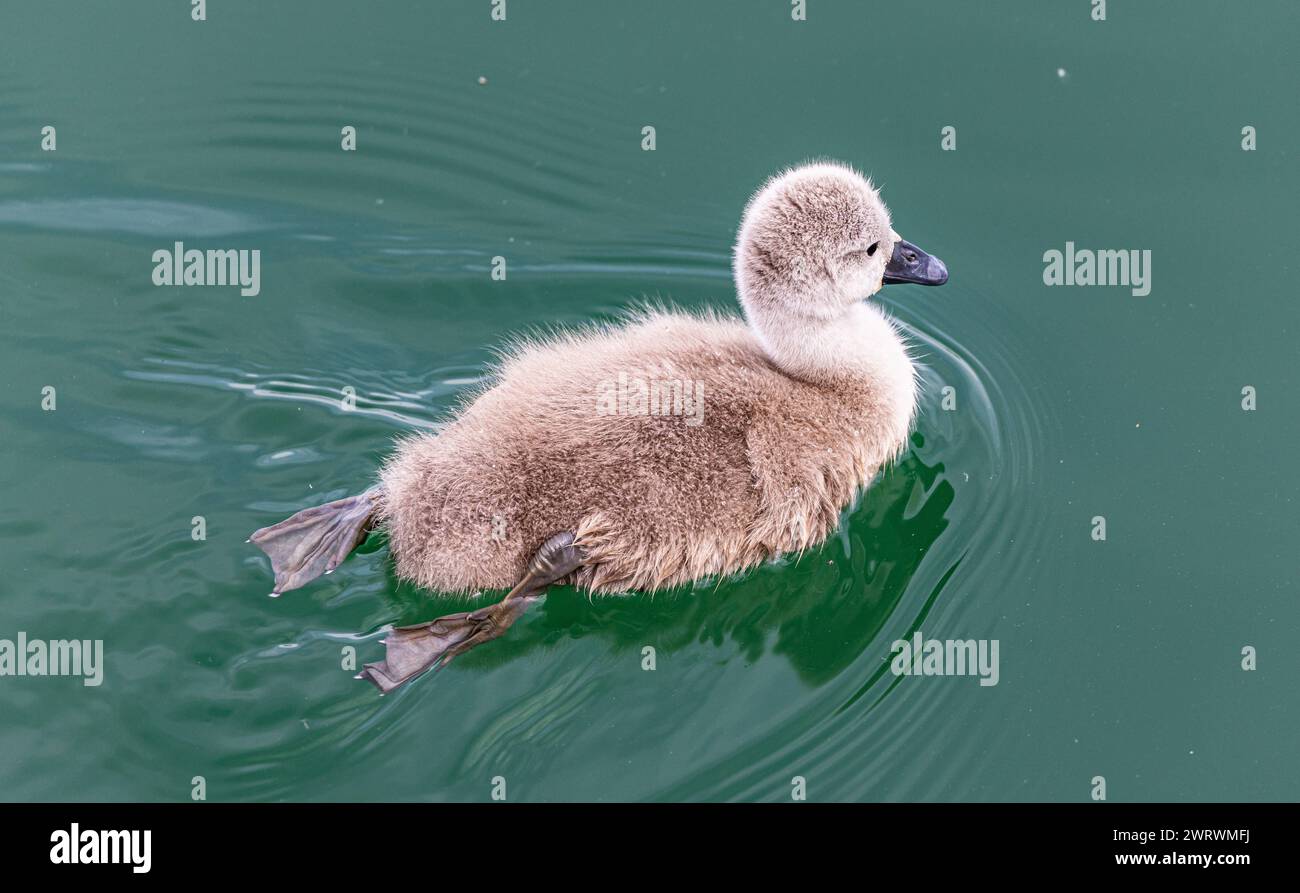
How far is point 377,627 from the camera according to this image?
16.6ft

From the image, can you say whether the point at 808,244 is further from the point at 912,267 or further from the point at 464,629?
the point at 464,629

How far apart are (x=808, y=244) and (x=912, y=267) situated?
0.56 meters

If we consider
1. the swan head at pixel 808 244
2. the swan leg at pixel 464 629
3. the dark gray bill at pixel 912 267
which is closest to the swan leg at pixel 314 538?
the swan leg at pixel 464 629

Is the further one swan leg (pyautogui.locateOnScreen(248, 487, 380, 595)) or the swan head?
the swan head

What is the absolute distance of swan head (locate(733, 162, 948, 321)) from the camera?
5.28 meters

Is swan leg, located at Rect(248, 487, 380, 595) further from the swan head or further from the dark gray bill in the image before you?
the dark gray bill

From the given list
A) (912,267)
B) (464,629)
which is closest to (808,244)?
(912,267)

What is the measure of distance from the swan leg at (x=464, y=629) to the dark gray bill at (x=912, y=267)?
1.64m

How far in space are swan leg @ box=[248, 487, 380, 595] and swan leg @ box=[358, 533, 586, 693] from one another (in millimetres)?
403

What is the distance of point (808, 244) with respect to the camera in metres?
5.28

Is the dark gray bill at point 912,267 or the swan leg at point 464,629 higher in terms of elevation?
the dark gray bill at point 912,267

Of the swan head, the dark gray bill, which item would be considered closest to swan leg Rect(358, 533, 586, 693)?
the swan head

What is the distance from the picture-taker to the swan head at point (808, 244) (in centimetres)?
528

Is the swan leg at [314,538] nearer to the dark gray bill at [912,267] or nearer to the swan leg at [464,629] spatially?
the swan leg at [464,629]
